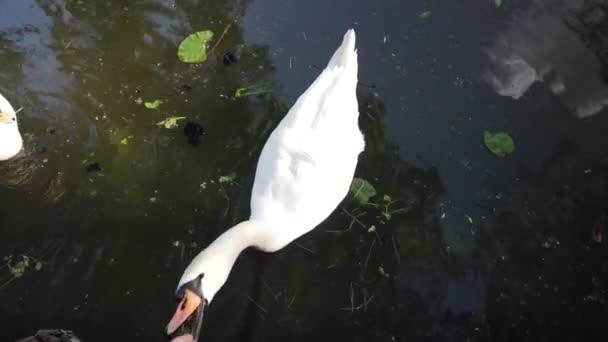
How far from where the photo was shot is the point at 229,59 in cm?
450

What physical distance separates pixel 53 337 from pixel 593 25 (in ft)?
15.5

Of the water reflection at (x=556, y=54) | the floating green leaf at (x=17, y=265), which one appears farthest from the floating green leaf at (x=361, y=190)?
the floating green leaf at (x=17, y=265)

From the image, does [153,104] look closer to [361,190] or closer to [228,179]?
[228,179]

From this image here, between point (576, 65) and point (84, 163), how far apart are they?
13.1ft

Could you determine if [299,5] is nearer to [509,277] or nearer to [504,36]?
[504,36]

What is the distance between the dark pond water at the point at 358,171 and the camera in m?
3.49

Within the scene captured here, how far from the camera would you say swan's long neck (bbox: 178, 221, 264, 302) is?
9.20 ft

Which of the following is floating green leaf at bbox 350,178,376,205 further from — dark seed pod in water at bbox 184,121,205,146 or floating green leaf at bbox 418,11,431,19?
floating green leaf at bbox 418,11,431,19

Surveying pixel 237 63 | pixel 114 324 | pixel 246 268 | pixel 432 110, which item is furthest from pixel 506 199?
pixel 114 324

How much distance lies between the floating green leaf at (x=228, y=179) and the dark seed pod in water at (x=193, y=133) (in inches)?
14.6

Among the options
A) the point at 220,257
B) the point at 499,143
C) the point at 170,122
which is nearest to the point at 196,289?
the point at 220,257

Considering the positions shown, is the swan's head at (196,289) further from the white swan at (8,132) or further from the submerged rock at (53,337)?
the white swan at (8,132)

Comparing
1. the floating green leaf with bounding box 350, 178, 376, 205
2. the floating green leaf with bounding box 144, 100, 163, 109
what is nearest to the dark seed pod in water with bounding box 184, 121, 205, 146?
the floating green leaf with bounding box 144, 100, 163, 109

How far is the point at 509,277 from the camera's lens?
3639 mm
